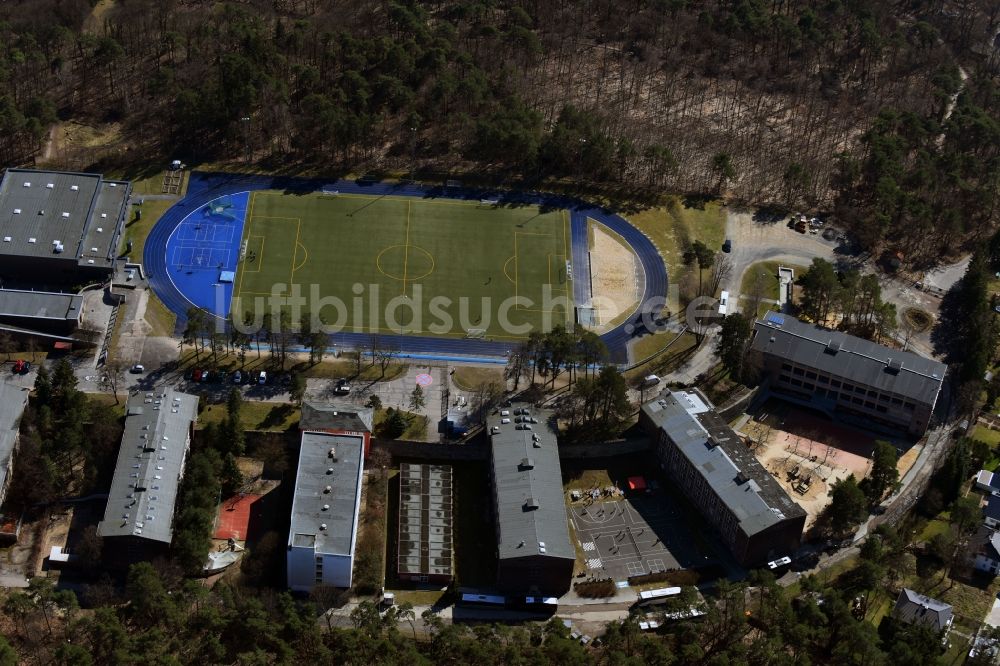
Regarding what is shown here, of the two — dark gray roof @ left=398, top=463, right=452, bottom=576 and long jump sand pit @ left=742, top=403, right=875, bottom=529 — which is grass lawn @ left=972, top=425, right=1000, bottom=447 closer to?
long jump sand pit @ left=742, top=403, right=875, bottom=529

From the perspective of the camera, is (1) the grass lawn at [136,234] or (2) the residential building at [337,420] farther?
(1) the grass lawn at [136,234]

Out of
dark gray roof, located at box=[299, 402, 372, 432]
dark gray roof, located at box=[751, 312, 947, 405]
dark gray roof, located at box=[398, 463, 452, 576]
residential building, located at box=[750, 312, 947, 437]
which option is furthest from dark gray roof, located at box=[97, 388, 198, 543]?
dark gray roof, located at box=[751, 312, 947, 405]

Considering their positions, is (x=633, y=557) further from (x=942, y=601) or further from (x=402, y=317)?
(x=402, y=317)

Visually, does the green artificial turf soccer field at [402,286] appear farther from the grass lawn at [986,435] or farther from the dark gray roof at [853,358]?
the grass lawn at [986,435]

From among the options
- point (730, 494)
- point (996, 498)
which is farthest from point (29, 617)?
point (996, 498)

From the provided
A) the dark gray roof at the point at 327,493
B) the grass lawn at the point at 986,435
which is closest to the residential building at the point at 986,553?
the grass lawn at the point at 986,435
